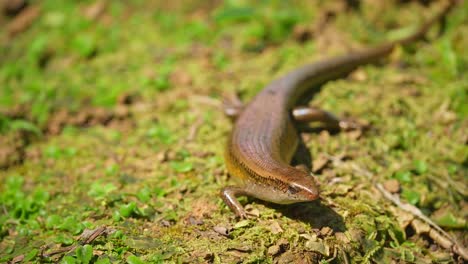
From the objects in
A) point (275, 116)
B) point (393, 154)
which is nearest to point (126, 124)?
point (275, 116)

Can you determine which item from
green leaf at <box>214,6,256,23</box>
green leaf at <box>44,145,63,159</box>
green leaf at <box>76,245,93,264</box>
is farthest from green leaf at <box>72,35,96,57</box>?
green leaf at <box>76,245,93,264</box>

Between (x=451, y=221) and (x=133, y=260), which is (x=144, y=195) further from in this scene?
(x=451, y=221)

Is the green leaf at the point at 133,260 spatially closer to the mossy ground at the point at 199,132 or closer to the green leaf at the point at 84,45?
the mossy ground at the point at 199,132

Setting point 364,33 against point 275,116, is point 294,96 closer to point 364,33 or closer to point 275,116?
point 275,116

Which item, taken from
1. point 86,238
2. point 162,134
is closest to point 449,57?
point 162,134

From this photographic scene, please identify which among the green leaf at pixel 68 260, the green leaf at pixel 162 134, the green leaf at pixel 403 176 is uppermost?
the green leaf at pixel 162 134

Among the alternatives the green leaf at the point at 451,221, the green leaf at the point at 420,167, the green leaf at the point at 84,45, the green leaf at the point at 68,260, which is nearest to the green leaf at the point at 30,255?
the green leaf at the point at 68,260

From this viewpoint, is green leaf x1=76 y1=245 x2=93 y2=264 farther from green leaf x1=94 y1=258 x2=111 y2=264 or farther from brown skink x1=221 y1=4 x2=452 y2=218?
brown skink x1=221 y1=4 x2=452 y2=218
